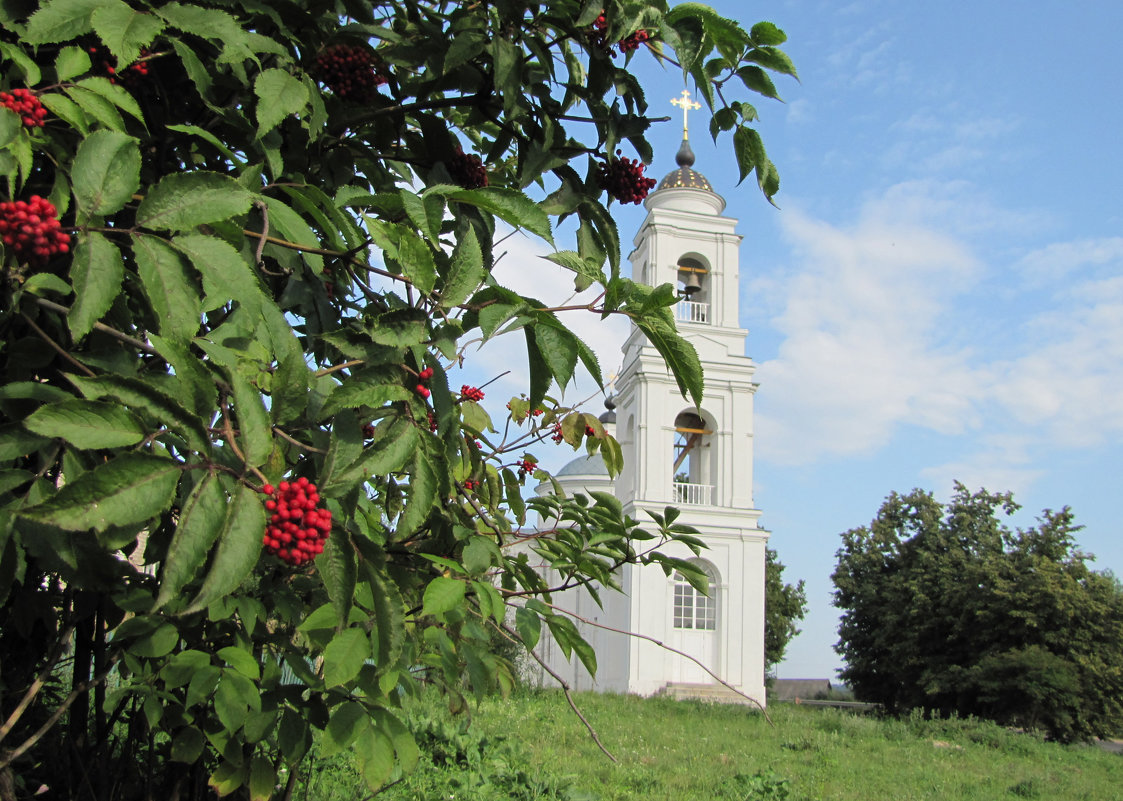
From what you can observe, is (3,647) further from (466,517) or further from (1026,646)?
(1026,646)

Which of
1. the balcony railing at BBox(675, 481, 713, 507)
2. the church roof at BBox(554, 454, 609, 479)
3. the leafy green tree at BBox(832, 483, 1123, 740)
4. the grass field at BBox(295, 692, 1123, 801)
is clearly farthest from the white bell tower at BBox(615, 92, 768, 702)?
the leafy green tree at BBox(832, 483, 1123, 740)

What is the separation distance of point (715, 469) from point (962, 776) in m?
11.0

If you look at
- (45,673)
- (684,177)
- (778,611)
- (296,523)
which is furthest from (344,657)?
(778,611)

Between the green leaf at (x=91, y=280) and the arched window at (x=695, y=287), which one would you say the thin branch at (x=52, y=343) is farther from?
the arched window at (x=695, y=287)

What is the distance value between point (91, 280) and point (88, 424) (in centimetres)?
20

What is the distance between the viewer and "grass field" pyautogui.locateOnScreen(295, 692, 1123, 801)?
16.2 feet

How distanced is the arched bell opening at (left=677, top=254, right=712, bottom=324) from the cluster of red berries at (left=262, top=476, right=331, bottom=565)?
65.3 feet

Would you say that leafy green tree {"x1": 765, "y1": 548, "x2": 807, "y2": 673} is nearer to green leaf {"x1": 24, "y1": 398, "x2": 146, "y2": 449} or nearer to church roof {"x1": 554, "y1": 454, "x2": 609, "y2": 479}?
church roof {"x1": 554, "y1": 454, "x2": 609, "y2": 479}

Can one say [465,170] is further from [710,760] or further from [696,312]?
[696,312]

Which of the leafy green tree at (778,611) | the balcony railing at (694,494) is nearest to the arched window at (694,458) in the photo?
the balcony railing at (694,494)

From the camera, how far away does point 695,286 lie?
2081cm

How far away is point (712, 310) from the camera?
814 inches

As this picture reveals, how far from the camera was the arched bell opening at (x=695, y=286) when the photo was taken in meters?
20.8

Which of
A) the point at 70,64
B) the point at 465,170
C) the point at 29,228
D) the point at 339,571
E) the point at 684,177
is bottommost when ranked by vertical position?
the point at 339,571
